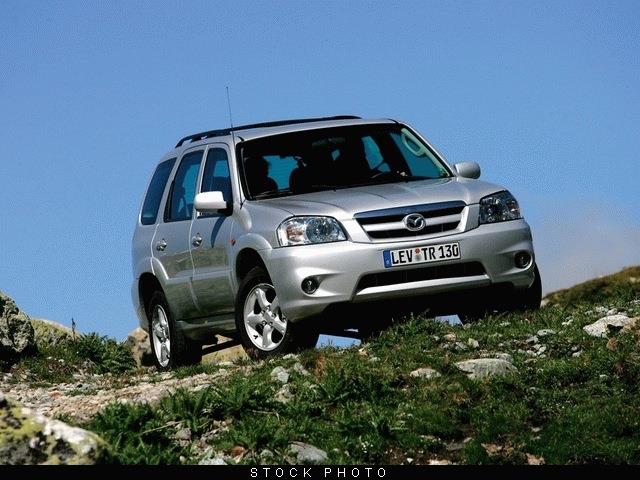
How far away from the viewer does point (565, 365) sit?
10.6 m

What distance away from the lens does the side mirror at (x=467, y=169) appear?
45.2 feet

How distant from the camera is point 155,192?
50.9ft

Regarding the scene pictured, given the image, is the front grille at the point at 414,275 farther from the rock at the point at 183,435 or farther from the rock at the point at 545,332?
the rock at the point at 183,435

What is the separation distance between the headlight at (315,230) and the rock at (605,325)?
222cm

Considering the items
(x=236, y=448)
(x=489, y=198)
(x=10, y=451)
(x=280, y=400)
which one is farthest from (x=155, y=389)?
(x=10, y=451)

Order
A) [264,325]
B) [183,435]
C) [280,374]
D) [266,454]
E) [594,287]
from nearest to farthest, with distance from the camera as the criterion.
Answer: [266,454], [183,435], [280,374], [264,325], [594,287]

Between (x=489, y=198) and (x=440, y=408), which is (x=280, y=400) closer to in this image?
(x=440, y=408)

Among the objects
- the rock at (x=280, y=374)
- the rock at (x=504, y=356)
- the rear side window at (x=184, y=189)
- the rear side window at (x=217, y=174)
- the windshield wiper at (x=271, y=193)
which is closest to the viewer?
the rock at (x=280, y=374)

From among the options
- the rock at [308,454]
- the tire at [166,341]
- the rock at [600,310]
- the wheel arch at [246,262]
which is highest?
the wheel arch at [246,262]

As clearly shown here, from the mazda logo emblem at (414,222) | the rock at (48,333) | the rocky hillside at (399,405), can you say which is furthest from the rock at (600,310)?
the rock at (48,333)

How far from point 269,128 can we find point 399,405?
4.89 metres

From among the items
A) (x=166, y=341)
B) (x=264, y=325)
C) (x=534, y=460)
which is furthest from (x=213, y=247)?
(x=534, y=460)

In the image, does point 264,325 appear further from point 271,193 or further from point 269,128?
point 269,128

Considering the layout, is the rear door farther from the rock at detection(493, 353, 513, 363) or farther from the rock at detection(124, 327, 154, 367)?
the rock at detection(124, 327, 154, 367)
